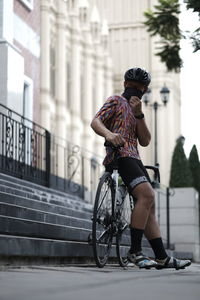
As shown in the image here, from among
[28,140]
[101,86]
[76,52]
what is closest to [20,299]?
[28,140]

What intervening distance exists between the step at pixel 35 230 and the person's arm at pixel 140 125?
1.26m

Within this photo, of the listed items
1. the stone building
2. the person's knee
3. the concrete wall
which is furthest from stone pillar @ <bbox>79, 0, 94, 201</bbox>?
the person's knee

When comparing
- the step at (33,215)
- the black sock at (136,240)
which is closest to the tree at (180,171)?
the step at (33,215)

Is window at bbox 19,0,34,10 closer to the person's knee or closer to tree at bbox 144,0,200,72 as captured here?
tree at bbox 144,0,200,72

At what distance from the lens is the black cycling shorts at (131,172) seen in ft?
19.2

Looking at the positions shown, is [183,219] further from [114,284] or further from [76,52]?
[76,52]

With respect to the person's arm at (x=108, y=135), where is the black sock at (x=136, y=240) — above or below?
below

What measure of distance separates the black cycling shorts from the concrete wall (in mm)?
11890

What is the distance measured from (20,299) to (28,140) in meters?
12.3

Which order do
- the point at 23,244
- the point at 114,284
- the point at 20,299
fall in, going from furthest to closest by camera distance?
1. the point at 23,244
2. the point at 114,284
3. the point at 20,299

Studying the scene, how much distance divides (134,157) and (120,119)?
1.16 ft

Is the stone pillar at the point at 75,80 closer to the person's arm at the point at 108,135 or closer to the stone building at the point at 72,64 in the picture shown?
the stone building at the point at 72,64

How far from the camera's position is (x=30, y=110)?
1717cm

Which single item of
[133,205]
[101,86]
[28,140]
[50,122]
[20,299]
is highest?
[101,86]
